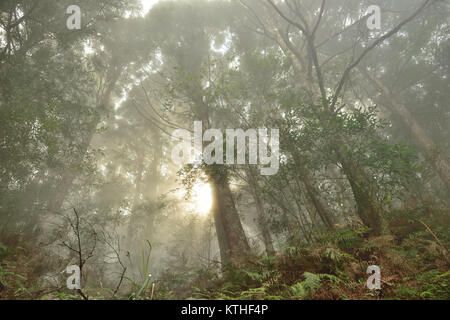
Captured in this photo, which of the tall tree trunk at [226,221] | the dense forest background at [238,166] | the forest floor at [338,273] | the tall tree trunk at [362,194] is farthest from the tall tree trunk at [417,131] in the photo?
the tall tree trunk at [226,221]

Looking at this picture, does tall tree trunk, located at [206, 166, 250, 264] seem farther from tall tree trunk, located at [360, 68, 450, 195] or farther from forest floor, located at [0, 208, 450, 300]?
tall tree trunk, located at [360, 68, 450, 195]

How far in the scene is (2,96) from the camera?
21.9 feet

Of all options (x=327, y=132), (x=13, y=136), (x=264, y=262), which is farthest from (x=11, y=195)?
(x=327, y=132)

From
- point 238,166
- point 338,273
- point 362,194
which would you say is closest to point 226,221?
point 238,166

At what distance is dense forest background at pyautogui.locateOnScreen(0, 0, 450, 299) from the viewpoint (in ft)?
11.3

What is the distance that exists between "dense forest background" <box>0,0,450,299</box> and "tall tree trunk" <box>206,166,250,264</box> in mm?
47

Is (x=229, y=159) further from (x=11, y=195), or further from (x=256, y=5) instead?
(x=256, y=5)

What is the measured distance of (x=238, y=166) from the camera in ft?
28.9

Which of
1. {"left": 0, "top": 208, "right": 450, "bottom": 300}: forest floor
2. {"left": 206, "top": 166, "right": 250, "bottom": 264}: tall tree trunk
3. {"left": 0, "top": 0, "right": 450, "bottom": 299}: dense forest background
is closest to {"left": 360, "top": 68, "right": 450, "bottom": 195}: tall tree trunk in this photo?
{"left": 0, "top": 0, "right": 450, "bottom": 299}: dense forest background

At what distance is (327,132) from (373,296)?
4.01m

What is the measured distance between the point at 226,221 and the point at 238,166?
2184 millimetres

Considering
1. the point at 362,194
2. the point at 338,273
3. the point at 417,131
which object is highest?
the point at 417,131

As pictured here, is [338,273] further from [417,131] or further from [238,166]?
[417,131]

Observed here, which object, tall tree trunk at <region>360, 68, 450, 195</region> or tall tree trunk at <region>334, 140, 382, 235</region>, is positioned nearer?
tall tree trunk at <region>334, 140, 382, 235</region>
